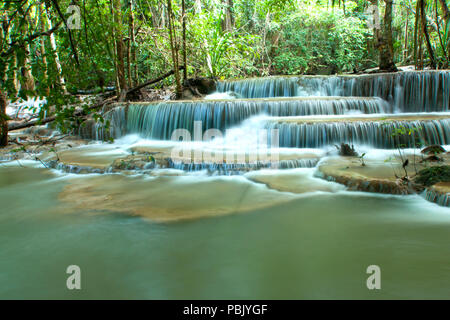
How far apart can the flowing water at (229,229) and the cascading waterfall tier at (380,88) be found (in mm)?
2458

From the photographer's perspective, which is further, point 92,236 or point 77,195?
point 77,195

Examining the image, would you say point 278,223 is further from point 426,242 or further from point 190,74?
point 190,74

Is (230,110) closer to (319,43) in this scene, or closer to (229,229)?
(229,229)

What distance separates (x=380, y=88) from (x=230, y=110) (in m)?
4.49

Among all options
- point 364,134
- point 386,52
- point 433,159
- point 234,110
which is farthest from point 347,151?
point 386,52

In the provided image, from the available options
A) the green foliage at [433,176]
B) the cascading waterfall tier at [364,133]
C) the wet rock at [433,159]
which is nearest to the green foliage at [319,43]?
the cascading waterfall tier at [364,133]

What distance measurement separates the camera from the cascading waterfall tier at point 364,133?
6.76 m

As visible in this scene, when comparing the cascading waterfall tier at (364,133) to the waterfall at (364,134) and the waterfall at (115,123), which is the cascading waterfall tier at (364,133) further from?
the waterfall at (115,123)

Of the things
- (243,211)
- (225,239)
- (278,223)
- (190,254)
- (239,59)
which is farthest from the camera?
(239,59)

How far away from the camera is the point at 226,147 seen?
25.1 feet

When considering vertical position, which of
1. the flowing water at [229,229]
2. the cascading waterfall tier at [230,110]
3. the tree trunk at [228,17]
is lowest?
the flowing water at [229,229]

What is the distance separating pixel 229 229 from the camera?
11.9 ft
